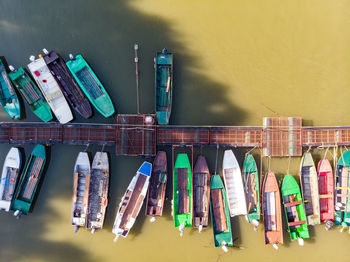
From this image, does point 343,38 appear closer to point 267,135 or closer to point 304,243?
point 267,135

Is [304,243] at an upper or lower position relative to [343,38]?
lower

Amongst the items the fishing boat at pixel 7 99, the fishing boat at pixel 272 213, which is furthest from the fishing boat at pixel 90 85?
the fishing boat at pixel 272 213

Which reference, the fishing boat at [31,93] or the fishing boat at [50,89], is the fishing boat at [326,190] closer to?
the fishing boat at [50,89]

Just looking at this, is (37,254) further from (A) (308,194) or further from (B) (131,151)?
(A) (308,194)

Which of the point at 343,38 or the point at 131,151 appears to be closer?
the point at 131,151

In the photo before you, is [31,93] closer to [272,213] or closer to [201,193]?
[201,193]

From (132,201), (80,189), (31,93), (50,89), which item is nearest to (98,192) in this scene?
(80,189)

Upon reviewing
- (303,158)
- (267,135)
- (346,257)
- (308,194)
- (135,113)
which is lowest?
(346,257)

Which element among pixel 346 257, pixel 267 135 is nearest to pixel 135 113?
pixel 267 135
